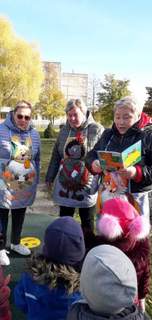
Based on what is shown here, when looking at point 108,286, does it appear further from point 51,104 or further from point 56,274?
point 51,104

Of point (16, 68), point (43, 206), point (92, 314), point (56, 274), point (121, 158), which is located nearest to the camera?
point (92, 314)

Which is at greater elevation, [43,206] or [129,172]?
[129,172]

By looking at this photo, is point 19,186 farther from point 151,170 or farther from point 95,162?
point 151,170

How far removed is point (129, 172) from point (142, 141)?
29cm

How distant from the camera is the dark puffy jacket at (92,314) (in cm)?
165

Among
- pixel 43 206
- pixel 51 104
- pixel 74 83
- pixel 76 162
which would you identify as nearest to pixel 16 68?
pixel 51 104

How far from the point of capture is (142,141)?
10.6 feet

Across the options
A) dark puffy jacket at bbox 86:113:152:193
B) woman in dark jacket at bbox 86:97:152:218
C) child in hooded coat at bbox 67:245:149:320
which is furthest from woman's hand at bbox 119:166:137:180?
child in hooded coat at bbox 67:245:149:320

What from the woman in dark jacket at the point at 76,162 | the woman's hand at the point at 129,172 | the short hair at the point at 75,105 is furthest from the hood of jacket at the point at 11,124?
the woman's hand at the point at 129,172

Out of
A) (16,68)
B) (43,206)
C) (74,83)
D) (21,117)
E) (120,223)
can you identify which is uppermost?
(74,83)

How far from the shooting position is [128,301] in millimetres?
1614

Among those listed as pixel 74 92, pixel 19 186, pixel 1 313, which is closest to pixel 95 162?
pixel 19 186

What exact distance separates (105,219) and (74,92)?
86.2 m

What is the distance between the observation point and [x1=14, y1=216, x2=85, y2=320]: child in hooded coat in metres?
2.16
